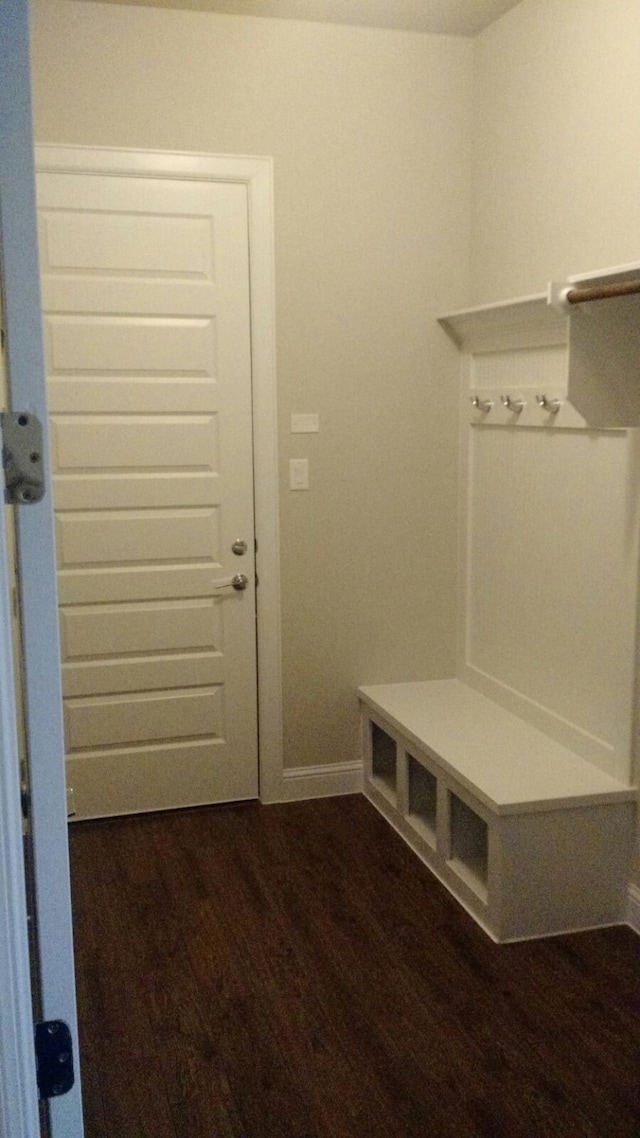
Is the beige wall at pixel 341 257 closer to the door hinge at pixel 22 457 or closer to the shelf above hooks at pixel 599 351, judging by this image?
the shelf above hooks at pixel 599 351

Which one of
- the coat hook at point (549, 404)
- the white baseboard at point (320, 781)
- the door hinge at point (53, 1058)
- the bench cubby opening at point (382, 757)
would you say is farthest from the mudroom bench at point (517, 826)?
the door hinge at point (53, 1058)

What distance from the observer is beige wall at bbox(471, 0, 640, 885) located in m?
2.83

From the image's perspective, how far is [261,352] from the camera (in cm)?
363

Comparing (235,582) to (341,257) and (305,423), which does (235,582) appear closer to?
(305,423)

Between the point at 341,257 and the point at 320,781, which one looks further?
the point at 320,781

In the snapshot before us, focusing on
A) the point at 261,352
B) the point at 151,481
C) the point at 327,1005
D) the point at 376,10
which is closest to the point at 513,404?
the point at 261,352

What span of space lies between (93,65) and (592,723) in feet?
8.48

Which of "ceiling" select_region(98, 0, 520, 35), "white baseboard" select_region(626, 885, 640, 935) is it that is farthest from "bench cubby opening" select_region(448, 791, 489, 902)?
"ceiling" select_region(98, 0, 520, 35)

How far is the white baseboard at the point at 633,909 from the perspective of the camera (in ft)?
9.51

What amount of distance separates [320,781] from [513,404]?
1.56m

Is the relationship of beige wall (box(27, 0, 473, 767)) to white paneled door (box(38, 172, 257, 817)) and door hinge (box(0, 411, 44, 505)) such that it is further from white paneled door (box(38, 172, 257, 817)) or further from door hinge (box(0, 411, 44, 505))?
door hinge (box(0, 411, 44, 505))

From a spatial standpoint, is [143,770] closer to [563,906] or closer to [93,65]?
[563,906]

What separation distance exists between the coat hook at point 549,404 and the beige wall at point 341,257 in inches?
25.6

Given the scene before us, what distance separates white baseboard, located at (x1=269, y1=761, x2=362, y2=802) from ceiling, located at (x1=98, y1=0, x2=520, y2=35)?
262 centimetres
